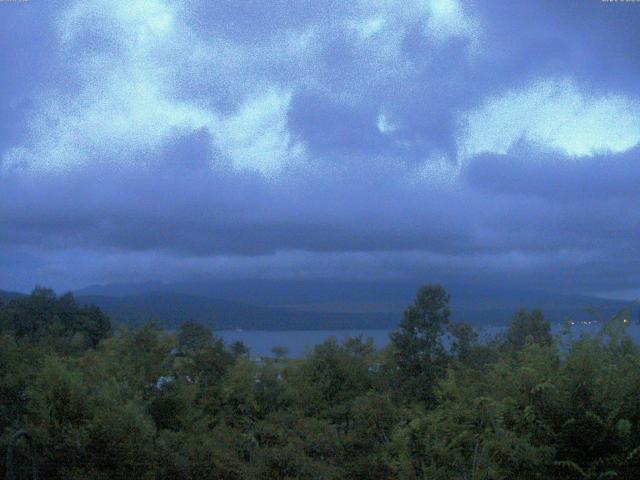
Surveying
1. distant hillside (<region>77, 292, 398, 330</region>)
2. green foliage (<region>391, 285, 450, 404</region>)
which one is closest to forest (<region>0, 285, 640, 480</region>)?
green foliage (<region>391, 285, 450, 404</region>)

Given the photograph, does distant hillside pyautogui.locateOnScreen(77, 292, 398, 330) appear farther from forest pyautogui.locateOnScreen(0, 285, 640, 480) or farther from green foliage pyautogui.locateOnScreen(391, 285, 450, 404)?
forest pyautogui.locateOnScreen(0, 285, 640, 480)

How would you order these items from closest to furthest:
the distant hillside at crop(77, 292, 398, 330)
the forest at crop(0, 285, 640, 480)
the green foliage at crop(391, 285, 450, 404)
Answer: the forest at crop(0, 285, 640, 480)
the green foliage at crop(391, 285, 450, 404)
the distant hillside at crop(77, 292, 398, 330)

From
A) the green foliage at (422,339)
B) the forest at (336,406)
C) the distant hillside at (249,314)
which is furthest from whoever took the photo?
the distant hillside at (249,314)

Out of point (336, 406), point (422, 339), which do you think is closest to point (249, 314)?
point (422, 339)

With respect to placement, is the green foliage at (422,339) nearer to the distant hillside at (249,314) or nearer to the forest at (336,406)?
the forest at (336,406)

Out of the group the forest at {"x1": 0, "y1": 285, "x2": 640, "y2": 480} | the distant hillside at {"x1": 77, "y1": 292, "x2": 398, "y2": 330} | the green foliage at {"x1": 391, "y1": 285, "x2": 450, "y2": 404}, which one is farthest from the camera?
the distant hillside at {"x1": 77, "y1": 292, "x2": 398, "y2": 330}

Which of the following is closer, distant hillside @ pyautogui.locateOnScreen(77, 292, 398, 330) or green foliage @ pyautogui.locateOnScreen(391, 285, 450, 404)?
green foliage @ pyautogui.locateOnScreen(391, 285, 450, 404)

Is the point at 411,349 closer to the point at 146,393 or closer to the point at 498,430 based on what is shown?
the point at 146,393

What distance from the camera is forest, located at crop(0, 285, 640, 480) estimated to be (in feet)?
17.3

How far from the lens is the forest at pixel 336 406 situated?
5.28m

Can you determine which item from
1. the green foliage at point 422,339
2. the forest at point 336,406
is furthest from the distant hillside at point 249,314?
the forest at point 336,406

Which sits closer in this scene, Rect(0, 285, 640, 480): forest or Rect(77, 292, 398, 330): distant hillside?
Rect(0, 285, 640, 480): forest

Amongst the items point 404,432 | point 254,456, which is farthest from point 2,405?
point 404,432

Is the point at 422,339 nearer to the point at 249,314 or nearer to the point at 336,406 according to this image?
the point at 336,406
